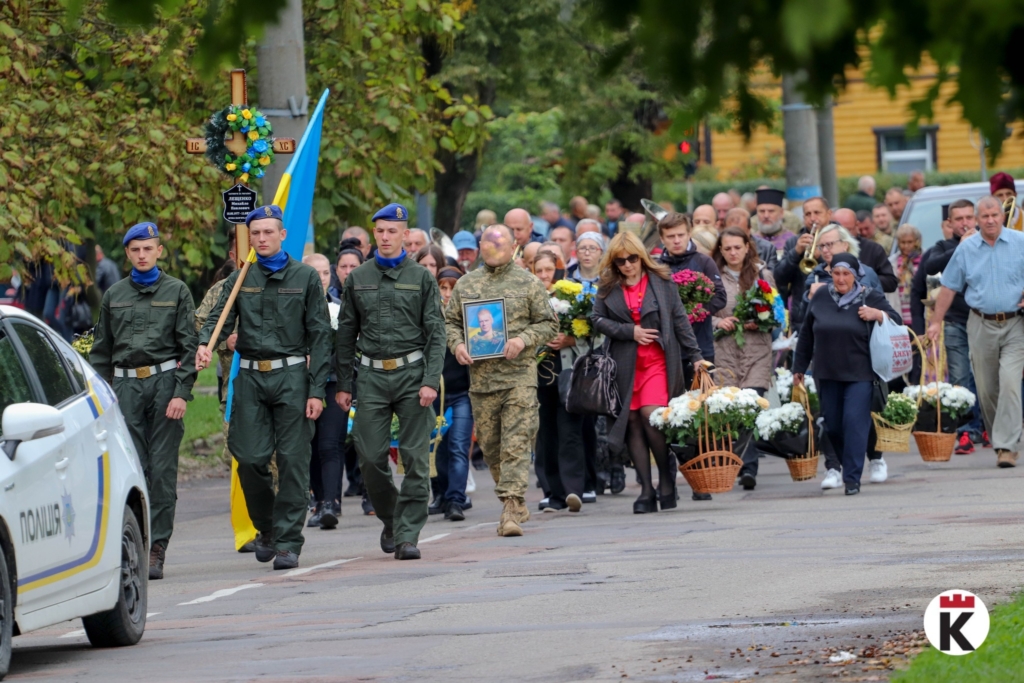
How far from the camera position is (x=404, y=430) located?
40.8 ft

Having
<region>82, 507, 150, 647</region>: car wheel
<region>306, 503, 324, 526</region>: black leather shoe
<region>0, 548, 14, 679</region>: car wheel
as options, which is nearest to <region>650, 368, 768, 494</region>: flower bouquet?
<region>306, 503, 324, 526</region>: black leather shoe

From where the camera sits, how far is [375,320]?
12438 millimetres

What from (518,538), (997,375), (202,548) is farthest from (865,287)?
(202,548)

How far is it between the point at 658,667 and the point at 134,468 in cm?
315

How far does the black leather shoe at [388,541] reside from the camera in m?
12.7

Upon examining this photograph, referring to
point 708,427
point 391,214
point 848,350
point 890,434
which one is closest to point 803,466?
point 890,434

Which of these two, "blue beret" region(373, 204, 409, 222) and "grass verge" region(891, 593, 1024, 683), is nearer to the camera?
"grass verge" region(891, 593, 1024, 683)

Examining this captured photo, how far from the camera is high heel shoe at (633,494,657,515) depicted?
1444 cm

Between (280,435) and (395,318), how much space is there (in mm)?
993

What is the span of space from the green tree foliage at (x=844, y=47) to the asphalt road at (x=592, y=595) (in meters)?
3.63

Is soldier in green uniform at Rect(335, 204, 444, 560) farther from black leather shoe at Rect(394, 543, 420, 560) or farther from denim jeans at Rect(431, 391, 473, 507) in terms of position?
denim jeans at Rect(431, 391, 473, 507)

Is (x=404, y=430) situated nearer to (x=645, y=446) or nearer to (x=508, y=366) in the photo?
(x=508, y=366)
